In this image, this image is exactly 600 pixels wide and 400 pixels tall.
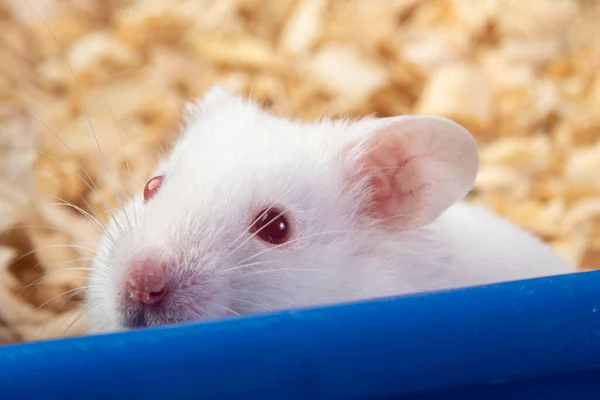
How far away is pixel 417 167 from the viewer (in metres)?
1.22

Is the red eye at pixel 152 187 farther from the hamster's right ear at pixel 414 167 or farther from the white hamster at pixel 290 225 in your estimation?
the hamster's right ear at pixel 414 167

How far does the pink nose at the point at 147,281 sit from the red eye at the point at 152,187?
0.27 metres

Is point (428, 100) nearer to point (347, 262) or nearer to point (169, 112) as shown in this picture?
point (169, 112)

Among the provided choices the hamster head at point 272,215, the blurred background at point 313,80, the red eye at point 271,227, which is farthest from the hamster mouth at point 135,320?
the blurred background at point 313,80

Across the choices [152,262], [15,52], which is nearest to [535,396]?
[152,262]

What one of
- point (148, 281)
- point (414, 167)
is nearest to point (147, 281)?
point (148, 281)

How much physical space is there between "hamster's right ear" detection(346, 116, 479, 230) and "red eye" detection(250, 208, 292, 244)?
0.19 m

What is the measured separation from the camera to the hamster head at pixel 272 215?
104 centimetres

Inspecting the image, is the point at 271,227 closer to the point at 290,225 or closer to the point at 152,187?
the point at 290,225

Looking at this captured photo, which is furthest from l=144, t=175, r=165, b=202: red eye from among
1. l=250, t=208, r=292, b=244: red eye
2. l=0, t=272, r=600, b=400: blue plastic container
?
l=0, t=272, r=600, b=400: blue plastic container

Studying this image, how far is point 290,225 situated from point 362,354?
43 cm

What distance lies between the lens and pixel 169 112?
2.34 meters

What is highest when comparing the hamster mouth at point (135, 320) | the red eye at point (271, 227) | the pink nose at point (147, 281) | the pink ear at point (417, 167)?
the pink ear at point (417, 167)

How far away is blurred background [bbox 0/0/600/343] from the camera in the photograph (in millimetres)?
2098
